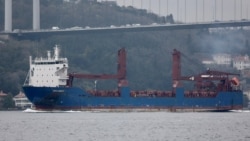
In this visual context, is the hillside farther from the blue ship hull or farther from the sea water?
Result: the sea water

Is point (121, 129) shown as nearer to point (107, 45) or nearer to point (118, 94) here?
point (118, 94)

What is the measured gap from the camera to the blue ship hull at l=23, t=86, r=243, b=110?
263ft

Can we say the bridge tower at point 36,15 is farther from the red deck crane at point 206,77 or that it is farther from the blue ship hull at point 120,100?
the blue ship hull at point 120,100

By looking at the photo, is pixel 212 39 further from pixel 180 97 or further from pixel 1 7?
pixel 180 97

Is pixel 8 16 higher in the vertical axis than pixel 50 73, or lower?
higher

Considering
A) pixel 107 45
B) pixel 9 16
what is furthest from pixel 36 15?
pixel 107 45

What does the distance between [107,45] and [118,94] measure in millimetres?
43891

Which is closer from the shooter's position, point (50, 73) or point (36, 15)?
point (50, 73)

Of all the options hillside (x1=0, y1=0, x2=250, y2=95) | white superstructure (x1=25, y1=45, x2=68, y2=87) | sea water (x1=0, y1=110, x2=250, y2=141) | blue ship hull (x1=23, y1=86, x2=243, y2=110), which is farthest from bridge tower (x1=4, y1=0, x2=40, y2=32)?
sea water (x1=0, y1=110, x2=250, y2=141)

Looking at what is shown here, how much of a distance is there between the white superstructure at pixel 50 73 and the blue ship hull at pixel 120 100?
1412mm

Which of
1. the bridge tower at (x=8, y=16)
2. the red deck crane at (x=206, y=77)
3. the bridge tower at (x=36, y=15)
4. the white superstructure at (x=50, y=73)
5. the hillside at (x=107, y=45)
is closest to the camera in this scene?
the white superstructure at (x=50, y=73)

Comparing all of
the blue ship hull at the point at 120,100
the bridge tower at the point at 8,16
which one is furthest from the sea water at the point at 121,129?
the bridge tower at the point at 8,16

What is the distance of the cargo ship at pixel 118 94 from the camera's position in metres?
80.2

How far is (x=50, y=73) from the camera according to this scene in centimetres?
8175
